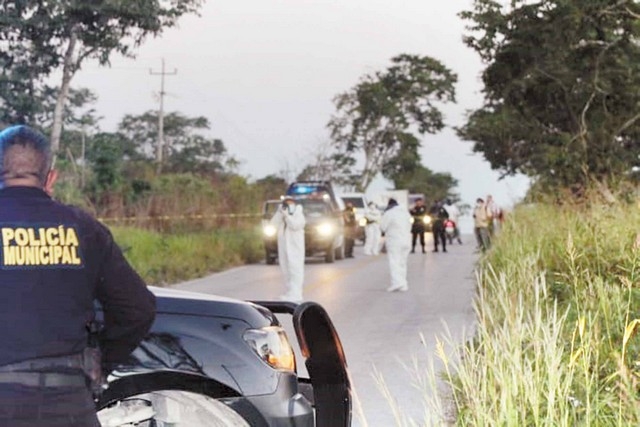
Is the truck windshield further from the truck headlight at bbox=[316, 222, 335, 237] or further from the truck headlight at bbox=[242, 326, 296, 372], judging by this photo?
the truck headlight at bbox=[242, 326, 296, 372]

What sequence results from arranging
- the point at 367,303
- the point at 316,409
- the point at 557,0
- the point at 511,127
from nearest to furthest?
the point at 316,409 < the point at 367,303 < the point at 557,0 < the point at 511,127

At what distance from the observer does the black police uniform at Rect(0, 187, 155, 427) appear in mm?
3988

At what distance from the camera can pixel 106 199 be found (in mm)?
35750

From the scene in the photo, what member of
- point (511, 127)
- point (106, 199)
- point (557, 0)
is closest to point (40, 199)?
point (557, 0)

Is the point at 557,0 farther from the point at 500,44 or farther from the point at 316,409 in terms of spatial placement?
the point at 316,409

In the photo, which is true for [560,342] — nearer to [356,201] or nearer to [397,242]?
[397,242]

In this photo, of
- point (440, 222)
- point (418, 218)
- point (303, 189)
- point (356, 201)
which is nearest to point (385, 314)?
point (418, 218)

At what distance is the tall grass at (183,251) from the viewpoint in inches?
1035

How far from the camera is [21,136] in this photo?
4.29m

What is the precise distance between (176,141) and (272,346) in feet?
236

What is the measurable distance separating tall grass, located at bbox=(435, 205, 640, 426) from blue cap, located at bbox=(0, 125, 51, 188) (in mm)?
1884

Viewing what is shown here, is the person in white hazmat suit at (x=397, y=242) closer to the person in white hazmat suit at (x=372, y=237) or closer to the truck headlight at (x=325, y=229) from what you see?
the truck headlight at (x=325, y=229)

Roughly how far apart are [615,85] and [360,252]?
11310 mm

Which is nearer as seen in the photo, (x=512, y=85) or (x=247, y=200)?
(x=512, y=85)
